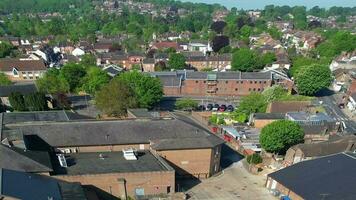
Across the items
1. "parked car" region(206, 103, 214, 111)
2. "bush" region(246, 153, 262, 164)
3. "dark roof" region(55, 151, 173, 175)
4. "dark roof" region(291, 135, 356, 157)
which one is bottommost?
"parked car" region(206, 103, 214, 111)

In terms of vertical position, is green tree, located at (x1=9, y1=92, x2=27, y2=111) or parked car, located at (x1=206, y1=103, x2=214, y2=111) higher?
green tree, located at (x1=9, y1=92, x2=27, y2=111)

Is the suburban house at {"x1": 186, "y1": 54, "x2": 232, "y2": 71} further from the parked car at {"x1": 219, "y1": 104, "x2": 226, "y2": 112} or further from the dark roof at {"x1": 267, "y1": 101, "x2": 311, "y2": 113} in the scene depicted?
the dark roof at {"x1": 267, "y1": 101, "x2": 311, "y2": 113}

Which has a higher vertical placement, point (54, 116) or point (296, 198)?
point (54, 116)

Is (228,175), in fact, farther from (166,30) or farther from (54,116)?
(166,30)

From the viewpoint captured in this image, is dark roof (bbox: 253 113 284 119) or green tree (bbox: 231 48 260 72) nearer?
dark roof (bbox: 253 113 284 119)

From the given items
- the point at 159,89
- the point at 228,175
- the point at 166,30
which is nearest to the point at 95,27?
the point at 166,30

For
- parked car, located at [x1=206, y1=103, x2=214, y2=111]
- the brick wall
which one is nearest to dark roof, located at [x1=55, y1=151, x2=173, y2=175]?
the brick wall

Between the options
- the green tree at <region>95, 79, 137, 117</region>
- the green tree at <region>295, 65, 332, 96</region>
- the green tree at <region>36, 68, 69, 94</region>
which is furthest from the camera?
the green tree at <region>295, 65, 332, 96</region>

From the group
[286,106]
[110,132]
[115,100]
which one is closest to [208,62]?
[286,106]
